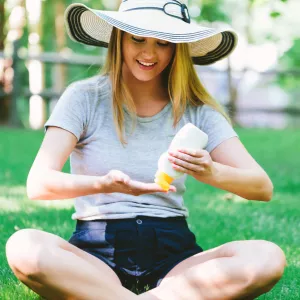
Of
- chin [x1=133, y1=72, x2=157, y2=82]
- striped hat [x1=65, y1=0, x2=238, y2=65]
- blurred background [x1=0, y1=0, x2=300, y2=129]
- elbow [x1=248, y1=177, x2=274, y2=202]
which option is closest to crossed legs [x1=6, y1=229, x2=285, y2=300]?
elbow [x1=248, y1=177, x2=274, y2=202]

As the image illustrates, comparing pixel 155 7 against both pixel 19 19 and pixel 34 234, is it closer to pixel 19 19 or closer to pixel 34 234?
pixel 34 234

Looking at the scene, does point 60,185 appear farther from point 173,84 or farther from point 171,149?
point 173,84

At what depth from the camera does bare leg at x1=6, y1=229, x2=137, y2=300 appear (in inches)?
91.4

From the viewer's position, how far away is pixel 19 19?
14.9m

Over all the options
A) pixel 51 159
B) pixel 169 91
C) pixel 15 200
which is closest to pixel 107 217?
pixel 51 159

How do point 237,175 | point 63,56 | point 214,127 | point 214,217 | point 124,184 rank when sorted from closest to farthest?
point 124,184
point 237,175
point 214,127
point 214,217
point 63,56

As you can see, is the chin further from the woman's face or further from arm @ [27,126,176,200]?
arm @ [27,126,176,200]

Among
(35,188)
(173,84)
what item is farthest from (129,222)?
(173,84)

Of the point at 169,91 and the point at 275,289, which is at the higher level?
the point at 169,91

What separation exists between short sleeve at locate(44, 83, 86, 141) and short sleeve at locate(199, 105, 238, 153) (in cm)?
49

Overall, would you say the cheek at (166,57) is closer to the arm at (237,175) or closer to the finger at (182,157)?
the arm at (237,175)

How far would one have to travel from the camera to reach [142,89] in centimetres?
Answer: 292

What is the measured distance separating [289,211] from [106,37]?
6.51 feet

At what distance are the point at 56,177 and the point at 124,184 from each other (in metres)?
0.33
